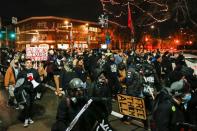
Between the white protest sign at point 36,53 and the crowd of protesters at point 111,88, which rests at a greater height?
the white protest sign at point 36,53

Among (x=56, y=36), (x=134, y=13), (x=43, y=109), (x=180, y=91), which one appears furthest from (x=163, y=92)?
(x=56, y=36)

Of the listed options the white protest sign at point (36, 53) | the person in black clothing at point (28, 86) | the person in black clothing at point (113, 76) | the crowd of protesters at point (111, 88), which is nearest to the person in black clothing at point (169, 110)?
the crowd of protesters at point (111, 88)

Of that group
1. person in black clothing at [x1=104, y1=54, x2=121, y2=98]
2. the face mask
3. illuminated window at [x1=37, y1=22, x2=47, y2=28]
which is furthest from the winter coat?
illuminated window at [x1=37, y1=22, x2=47, y2=28]

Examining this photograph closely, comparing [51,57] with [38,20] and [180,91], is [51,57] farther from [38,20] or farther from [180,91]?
[38,20]

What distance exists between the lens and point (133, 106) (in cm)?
825

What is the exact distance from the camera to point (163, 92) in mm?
5180

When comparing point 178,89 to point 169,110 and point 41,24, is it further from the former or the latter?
point 41,24

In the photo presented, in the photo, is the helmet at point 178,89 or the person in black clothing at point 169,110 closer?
the person in black clothing at point 169,110

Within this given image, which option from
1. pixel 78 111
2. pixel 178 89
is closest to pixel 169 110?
pixel 178 89

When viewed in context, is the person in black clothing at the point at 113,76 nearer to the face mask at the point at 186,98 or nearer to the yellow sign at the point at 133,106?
the yellow sign at the point at 133,106

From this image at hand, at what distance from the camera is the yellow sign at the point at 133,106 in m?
8.04

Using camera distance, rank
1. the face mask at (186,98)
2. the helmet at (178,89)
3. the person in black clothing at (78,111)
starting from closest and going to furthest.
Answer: the person in black clothing at (78,111)
the helmet at (178,89)
the face mask at (186,98)

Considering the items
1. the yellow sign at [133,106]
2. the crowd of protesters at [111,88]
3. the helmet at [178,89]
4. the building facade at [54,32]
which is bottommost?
the yellow sign at [133,106]

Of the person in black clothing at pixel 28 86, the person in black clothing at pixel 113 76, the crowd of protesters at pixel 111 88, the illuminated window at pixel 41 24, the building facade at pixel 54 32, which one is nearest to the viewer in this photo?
the crowd of protesters at pixel 111 88
